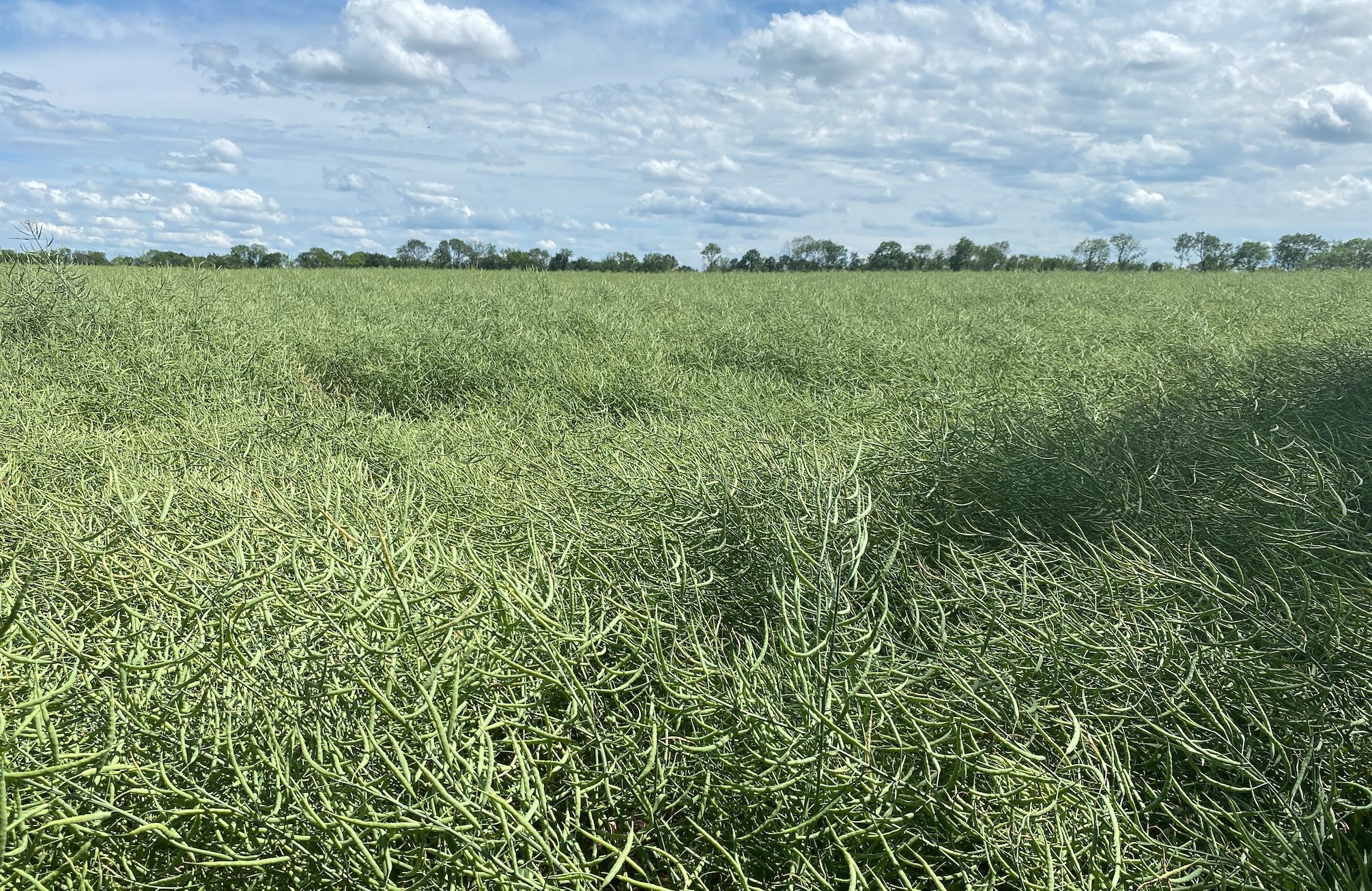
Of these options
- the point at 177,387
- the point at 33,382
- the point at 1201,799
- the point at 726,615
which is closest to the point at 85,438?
the point at 177,387

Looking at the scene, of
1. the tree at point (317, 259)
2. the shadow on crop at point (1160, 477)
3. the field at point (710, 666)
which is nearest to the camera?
the field at point (710, 666)

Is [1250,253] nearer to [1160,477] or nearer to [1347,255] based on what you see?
[1347,255]

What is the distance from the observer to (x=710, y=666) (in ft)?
3.95

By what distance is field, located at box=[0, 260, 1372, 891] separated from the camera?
1027 millimetres

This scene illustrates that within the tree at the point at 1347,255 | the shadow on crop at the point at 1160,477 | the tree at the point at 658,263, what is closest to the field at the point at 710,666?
the shadow on crop at the point at 1160,477

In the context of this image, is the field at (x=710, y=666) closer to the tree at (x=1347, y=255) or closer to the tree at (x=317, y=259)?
A: the tree at (x=317, y=259)

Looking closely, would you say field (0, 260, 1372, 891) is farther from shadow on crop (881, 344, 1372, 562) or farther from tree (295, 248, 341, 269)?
tree (295, 248, 341, 269)

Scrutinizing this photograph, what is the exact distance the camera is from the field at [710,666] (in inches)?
40.4

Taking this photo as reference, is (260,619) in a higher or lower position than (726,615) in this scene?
higher

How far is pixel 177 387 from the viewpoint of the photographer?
13.8 feet

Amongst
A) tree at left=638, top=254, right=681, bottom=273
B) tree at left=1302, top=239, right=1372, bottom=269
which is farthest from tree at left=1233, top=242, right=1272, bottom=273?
tree at left=638, top=254, right=681, bottom=273

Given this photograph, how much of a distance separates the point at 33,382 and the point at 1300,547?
5234mm

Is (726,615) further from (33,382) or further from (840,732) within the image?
(33,382)

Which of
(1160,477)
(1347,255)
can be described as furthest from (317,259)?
(1347,255)
